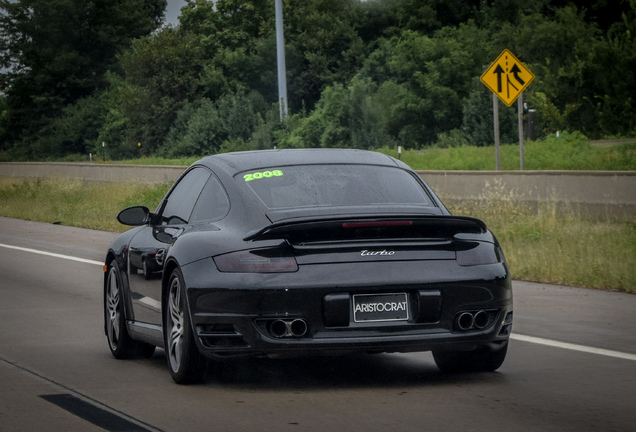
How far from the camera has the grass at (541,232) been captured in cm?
1366

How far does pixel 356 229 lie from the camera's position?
689 centimetres

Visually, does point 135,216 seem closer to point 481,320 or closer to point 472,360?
point 472,360

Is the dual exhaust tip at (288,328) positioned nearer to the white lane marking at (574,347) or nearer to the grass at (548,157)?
the white lane marking at (574,347)

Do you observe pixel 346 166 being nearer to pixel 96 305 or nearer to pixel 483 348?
pixel 483 348

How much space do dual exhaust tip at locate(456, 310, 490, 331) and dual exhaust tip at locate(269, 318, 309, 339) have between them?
898mm

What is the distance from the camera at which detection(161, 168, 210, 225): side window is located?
8156mm

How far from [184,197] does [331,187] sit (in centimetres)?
126

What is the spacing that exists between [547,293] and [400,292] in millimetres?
5980

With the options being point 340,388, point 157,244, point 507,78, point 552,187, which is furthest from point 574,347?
point 507,78

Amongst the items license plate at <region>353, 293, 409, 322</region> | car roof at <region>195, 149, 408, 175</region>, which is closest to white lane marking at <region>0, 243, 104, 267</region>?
car roof at <region>195, 149, 408, 175</region>

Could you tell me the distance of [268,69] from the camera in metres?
79.2

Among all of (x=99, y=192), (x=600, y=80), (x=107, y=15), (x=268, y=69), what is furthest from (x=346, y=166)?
(x=107, y=15)

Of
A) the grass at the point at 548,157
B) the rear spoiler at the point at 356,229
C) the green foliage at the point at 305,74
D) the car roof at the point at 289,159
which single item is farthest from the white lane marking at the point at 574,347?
the green foliage at the point at 305,74

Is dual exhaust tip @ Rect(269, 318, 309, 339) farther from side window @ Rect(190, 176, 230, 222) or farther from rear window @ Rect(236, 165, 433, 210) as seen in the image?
side window @ Rect(190, 176, 230, 222)
